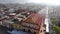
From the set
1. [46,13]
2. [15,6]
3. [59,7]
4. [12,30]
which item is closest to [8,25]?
[12,30]

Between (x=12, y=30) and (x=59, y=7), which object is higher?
(x=59, y=7)

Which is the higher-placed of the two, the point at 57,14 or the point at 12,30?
the point at 57,14

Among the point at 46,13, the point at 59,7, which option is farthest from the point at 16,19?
the point at 59,7

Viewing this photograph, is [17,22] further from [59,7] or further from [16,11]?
[59,7]

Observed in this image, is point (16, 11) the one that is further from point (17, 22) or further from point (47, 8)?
point (47, 8)

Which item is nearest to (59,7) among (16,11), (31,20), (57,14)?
(57,14)
